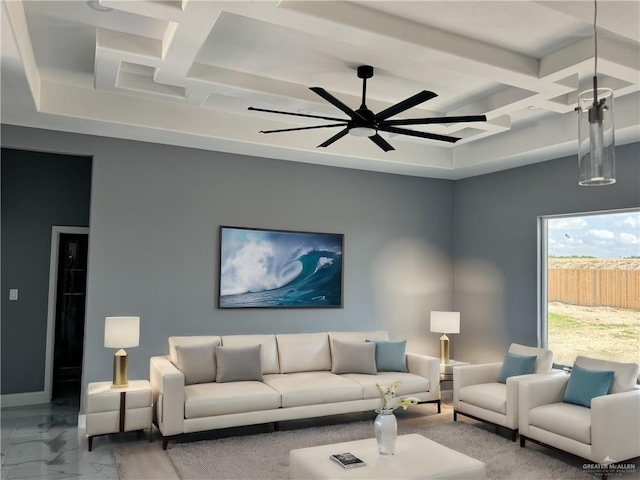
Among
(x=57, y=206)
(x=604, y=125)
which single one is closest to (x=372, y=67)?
(x=604, y=125)

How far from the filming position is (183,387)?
436 cm

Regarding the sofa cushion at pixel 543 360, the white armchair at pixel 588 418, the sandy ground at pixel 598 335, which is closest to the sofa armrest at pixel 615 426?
the white armchair at pixel 588 418

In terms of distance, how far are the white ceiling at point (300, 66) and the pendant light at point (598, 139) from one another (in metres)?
1.18

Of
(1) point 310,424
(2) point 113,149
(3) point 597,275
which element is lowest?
(1) point 310,424

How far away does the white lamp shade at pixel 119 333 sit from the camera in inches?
179

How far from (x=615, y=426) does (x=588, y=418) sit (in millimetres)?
191

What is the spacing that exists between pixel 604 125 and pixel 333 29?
1.86m

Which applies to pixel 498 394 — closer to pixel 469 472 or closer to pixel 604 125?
pixel 469 472

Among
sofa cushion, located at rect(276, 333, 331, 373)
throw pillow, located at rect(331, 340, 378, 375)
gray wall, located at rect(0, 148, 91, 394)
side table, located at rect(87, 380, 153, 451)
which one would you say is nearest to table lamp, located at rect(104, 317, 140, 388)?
side table, located at rect(87, 380, 153, 451)

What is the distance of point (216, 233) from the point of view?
5719mm

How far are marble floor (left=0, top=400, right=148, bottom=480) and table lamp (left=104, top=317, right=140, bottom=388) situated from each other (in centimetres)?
53

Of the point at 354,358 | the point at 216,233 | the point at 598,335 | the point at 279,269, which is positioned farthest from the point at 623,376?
the point at 216,233

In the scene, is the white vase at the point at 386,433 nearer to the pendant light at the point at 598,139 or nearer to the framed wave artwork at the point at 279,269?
the pendant light at the point at 598,139

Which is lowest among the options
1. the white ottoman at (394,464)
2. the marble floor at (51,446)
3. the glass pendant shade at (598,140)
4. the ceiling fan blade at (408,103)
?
the marble floor at (51,446)
